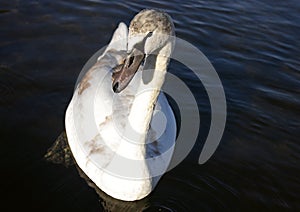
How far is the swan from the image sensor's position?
15.8ft

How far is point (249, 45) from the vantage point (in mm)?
9914

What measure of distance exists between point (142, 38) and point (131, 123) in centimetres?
139

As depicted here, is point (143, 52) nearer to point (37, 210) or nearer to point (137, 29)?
point (137, 29)

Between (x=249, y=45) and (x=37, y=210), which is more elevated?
(x=249, y=45)

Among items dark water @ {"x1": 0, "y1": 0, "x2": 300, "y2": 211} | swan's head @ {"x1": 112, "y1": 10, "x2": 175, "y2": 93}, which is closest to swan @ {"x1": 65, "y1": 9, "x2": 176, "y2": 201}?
swan's head @ {"x1": 112, "y1": 10, "x2": 175, "y2": 93}

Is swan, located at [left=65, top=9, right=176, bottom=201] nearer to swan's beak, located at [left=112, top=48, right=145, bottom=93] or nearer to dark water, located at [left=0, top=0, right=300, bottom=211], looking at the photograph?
swan's beak, located at [left=112, top=48, right=145, bottom=93]

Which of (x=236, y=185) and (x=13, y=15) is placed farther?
(x=13, y=15)

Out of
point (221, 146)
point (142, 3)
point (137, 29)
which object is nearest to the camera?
point (137, 29)

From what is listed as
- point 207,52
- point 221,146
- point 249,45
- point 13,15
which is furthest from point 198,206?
point 13,15

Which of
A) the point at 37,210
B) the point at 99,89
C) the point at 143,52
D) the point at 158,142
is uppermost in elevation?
the point at 143,52

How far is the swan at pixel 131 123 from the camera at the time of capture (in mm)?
4809

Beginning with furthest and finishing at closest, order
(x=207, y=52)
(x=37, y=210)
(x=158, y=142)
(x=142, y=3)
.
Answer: (x=142, y=3) < (x=207, y=52) < (x=158, y=142) < (x=37, y=210)

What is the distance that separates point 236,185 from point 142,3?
605 centimetres

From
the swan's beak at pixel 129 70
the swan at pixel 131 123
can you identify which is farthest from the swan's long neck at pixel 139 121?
the swan's beak at pixel 129 70
